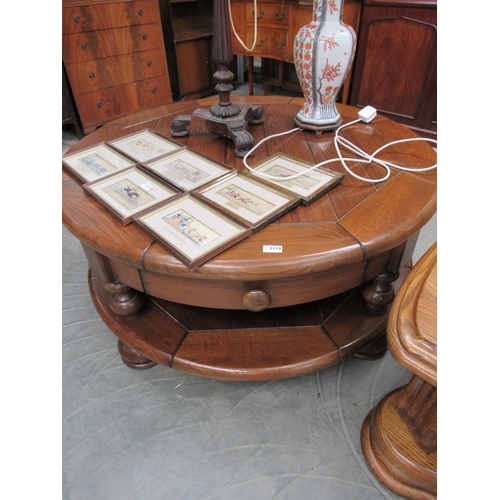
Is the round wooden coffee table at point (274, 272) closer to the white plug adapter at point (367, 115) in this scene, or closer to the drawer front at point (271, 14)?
the white plug adapter at point (367, 115)

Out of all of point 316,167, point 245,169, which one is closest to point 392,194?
point 316,167

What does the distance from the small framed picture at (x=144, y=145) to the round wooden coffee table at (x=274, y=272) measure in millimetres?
53

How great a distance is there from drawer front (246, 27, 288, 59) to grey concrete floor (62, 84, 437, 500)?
188 centimetres

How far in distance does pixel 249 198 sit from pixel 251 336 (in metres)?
Result: 0.32

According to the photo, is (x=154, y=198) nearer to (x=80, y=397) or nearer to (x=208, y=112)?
(x=208, y=112)

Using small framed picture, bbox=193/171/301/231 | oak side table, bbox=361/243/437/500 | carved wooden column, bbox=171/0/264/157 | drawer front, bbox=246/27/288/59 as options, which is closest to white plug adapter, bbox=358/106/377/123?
carved wooden column, bbox=171/0/264/157

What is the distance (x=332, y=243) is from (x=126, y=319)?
1.76 feet

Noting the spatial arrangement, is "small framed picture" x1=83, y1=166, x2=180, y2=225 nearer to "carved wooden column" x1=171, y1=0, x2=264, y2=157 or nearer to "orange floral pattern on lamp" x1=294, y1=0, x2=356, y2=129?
"carved wooden column" x1=171, y1=0, x2=264, y2=157

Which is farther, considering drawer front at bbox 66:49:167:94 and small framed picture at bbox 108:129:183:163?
drawer front at bbox 66:49:167:94

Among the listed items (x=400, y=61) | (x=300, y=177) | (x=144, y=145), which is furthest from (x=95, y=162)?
(x=400, y=61)

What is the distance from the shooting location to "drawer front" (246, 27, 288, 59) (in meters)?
2.09

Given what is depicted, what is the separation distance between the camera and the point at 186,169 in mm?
780

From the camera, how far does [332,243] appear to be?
59 cm

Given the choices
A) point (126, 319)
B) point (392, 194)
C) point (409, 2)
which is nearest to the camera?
point (392, 194)
